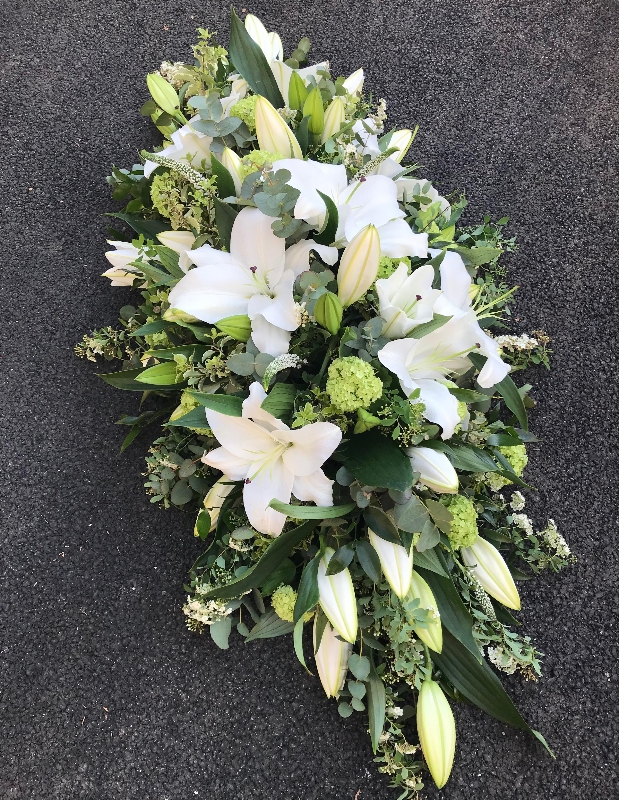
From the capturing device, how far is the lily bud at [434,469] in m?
0.71

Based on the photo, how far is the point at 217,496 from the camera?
0.88m

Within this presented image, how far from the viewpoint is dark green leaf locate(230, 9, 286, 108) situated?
3.05ft

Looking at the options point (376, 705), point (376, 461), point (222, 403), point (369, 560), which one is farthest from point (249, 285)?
point (376, 705)

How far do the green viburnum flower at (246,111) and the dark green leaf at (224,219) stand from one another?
162mm

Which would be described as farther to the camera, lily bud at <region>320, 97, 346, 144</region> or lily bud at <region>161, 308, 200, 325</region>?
lily bud at <region>320, 97, 346, 144</region>

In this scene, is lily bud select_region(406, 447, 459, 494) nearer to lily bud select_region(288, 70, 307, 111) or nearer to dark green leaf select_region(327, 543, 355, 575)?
dark green leaf select_region(327, 543, 355, 575)

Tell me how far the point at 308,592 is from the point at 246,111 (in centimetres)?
68

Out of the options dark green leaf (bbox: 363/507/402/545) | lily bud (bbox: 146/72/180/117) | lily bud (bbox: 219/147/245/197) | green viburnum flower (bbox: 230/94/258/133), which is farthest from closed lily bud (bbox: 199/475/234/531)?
lily bud (bbox: 146/72/180/117)

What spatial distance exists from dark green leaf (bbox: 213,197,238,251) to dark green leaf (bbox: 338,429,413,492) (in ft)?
1.06

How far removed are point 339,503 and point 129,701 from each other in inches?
21.3

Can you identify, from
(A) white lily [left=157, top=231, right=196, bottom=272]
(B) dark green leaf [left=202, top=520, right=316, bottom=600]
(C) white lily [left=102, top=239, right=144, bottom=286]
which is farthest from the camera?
(C) white lily [left=102, top=239, right=144, bottom=286]

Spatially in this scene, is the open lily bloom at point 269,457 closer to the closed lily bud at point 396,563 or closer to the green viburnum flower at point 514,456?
the closed lily bud at point 396,563

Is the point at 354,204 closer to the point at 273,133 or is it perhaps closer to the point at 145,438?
the point at 273,133

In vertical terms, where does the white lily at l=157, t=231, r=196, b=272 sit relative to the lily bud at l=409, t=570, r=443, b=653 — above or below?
above
